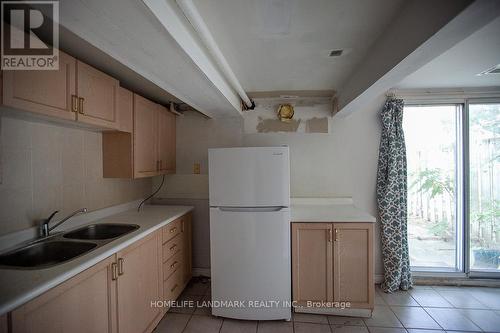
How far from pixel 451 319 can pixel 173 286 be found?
2.60 metres

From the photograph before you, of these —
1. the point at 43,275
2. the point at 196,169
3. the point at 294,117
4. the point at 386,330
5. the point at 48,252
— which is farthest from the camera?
the point at 196,169

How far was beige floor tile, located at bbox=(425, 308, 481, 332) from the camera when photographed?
2010 mm

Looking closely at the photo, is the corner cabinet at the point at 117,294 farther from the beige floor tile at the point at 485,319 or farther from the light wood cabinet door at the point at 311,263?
the beige floor tile at the point at 485,319

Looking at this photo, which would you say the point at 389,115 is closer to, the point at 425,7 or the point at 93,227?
the point at 425,7

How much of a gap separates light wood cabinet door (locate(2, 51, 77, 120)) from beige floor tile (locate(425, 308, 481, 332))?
3374 mm

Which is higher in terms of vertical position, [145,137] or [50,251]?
[145,137]

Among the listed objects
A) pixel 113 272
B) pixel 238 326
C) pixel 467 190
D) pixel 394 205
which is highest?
pixel 467 190

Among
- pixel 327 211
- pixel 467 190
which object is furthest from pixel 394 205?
pixel 467 190

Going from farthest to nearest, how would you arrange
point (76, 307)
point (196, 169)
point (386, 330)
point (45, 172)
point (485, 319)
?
point (196, 169) → point (485, 319) → point (386, 330) → point (45, 172) → point (76, 307)

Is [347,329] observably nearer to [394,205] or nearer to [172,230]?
[394,205]

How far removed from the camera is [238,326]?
6.81 feet

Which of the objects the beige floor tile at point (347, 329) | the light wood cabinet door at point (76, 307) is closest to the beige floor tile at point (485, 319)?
the beige floor tile at point (347, 329)

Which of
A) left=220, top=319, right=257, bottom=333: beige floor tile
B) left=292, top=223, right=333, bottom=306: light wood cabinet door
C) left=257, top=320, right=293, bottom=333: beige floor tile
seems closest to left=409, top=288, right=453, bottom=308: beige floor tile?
left=292, top=223, right=333, bottom=306: light wood cabinet door

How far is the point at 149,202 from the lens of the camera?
2.97m
